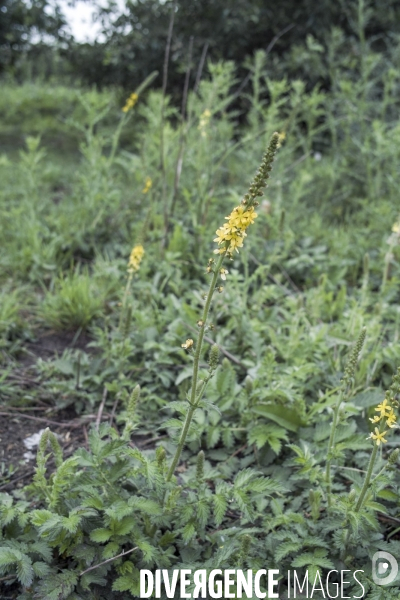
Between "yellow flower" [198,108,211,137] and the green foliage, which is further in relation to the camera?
"yellow flower" [198,108,211,137]

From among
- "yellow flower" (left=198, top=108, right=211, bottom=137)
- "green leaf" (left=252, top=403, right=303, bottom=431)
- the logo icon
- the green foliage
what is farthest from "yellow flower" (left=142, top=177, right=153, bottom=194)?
the logo icon

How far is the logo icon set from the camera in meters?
1.66

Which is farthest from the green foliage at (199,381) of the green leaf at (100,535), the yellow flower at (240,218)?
the yellow flower at (240,218)

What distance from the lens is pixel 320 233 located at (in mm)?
3908

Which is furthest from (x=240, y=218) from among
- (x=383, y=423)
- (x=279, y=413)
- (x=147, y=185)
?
(x=147, y=185)

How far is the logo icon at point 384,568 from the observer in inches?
65.5

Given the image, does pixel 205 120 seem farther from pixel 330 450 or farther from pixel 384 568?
pixel 384 568

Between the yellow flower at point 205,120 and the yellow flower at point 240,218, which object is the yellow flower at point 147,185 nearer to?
the yellow flower at point 205,120

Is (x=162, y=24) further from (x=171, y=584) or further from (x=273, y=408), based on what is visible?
(x=171, y=584)

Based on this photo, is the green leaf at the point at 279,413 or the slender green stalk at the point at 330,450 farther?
the green leaf at the point at 279,413

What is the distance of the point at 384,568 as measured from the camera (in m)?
1.70

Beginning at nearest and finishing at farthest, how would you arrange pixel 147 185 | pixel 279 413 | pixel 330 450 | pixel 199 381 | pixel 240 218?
pixel 240 218
pixel 199 381
pixel 330 450
pixel 279 413
pixel 147 185

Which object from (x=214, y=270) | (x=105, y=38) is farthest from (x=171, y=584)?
(x=105, y=38)

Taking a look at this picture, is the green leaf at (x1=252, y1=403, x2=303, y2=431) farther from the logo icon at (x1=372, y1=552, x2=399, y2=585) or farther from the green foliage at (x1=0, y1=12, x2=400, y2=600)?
the logo icon at (x1=372, y1=552, x2=399, y2=585)
